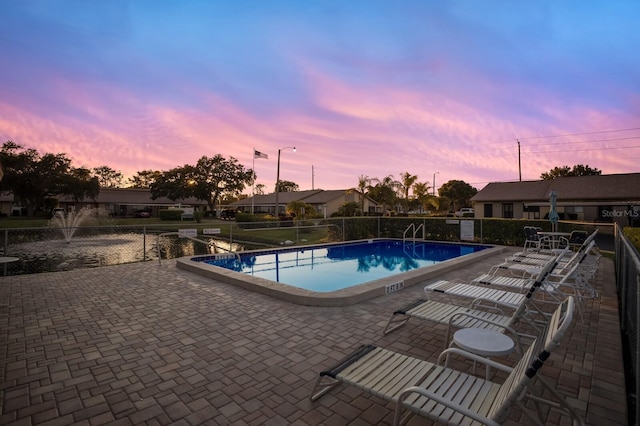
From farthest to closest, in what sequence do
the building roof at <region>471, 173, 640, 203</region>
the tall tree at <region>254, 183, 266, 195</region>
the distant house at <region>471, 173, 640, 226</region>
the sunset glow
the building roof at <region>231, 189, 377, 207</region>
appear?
the tall tree at <region>254, 183, 266, 195</region>, the building roof at <region>231, 189, 377, 207</region>, the building roof at <region>471, 173, 640, 203</region>, the distant house at <region>471, 173, 640, 226</region>, the sunset glow

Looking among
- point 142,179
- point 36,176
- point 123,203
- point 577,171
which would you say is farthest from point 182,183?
point 577,171

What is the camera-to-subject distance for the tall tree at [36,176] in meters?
40.8

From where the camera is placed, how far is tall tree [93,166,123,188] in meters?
98.2

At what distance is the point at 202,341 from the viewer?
14.2 ft

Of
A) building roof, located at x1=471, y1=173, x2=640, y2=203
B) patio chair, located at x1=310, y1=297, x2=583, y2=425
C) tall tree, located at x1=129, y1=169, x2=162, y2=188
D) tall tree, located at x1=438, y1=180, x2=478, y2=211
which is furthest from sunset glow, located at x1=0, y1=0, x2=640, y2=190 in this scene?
tall tree, located at x1=129, y1=169, x2=162, y2=188

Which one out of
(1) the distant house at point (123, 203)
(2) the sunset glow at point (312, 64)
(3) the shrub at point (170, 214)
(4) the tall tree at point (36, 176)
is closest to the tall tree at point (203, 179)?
(1) the distant house at point (123, 203)

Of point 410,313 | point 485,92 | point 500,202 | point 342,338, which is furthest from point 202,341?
point 500,202

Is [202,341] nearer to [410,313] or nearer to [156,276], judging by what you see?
[410,313]

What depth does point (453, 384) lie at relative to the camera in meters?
2.33

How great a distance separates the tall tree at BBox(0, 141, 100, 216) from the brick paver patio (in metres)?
48.6

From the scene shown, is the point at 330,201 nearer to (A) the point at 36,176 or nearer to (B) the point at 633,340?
(A) the point at 36,176

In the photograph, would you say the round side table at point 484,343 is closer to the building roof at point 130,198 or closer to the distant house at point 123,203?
the distant house at point 123,203

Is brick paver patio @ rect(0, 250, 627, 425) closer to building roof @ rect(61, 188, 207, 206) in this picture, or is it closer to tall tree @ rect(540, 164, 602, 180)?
building roof @ rect(61, 188, 207, 206)

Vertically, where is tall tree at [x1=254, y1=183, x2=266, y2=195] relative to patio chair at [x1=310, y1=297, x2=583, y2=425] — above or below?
above
